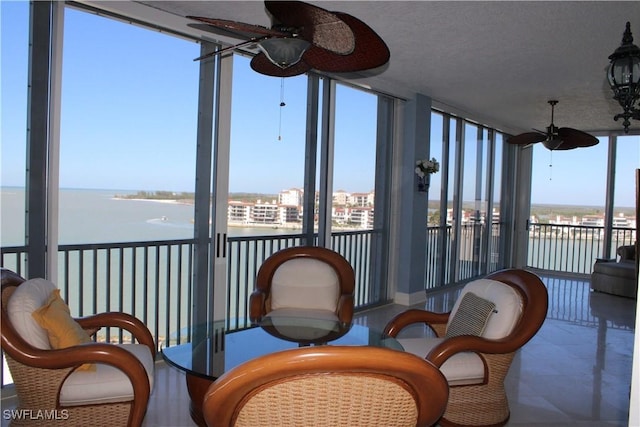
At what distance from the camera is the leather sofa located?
21.8ft

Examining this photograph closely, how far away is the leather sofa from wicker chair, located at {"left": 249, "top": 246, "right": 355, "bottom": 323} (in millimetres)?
4862

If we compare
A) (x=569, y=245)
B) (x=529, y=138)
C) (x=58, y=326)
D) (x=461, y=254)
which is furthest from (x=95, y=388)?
(x=569, y=245)

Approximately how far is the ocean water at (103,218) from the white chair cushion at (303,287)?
760mm

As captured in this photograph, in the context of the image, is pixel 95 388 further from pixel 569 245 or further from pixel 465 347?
pixel 569 245

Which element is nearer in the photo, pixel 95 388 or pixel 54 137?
pixel 95 388

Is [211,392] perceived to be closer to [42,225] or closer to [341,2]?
[42,225]

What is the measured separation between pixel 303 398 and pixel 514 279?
190 centimetres

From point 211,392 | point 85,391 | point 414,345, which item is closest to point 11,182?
point 85,391

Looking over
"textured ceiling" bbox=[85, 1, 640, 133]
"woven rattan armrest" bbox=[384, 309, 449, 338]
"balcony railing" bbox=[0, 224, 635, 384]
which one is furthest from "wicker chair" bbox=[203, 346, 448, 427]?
"textured ceiling" bbox=[85, 1, 640, 133]

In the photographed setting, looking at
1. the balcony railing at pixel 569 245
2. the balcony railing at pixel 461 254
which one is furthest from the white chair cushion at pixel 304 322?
the balcony railing at pixel 569 245

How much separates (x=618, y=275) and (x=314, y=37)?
6511 millimetres

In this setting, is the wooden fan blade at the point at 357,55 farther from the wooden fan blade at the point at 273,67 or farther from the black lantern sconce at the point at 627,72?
the black lantern sconce at the point at 627,72

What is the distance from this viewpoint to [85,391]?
216 cm

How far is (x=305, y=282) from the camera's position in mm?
3580
